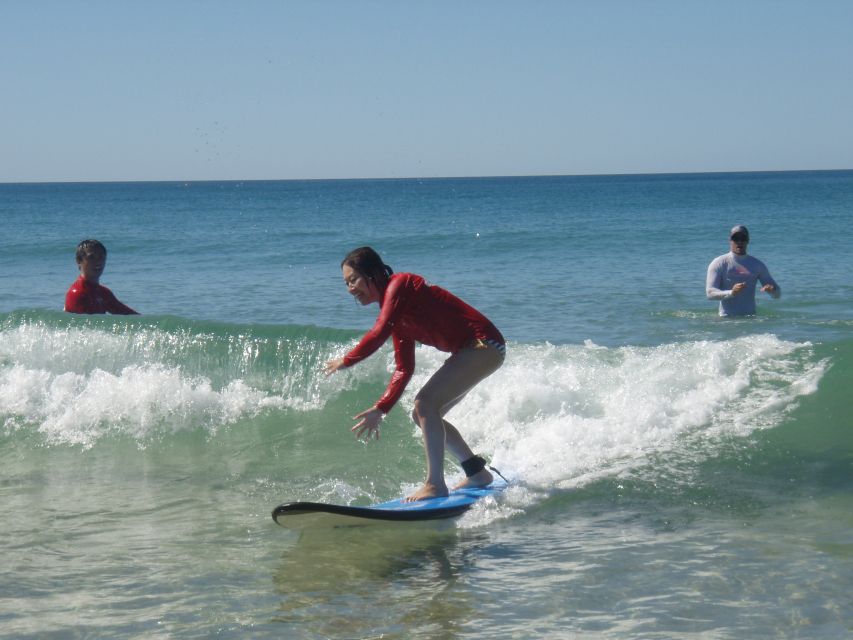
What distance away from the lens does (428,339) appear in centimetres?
634

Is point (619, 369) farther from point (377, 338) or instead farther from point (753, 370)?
point (377, 338)

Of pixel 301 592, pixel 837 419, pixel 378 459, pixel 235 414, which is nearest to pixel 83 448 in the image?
pixel 235 414

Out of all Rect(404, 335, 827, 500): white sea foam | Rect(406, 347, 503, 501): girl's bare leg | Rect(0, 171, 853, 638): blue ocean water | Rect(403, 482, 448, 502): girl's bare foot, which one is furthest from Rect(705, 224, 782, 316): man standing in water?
Rect(403, 482, 448, 502): girl's bare foot

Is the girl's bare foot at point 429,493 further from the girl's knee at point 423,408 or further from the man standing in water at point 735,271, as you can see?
the man standing in water at point 735,271

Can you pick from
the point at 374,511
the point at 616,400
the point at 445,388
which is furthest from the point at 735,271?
the point at 374,511

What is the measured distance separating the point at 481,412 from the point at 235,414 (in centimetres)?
230

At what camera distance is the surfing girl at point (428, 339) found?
606 cm

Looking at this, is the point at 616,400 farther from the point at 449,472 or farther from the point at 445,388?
the point at 445,388

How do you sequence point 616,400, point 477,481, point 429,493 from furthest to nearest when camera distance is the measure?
1. point 616,400
2. point 477,481
3. point 429,493

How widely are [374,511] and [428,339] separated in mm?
1064

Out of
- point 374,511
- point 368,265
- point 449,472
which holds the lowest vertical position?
point 449,472

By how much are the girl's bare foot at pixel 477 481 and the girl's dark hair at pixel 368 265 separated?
4.85 ft

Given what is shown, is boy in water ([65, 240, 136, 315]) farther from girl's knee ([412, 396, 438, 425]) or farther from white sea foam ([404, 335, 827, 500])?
girl's knee ([412, 396, 438, 425])

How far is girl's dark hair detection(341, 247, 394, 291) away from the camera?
6.05 meters
